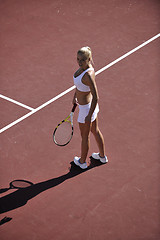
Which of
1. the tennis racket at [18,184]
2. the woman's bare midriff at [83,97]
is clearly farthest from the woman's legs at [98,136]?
the tennis racket at [18,184]

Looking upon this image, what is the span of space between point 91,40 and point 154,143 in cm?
426

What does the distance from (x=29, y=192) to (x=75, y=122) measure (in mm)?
2072

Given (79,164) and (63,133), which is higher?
(63,133)

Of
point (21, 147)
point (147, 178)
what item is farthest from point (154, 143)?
point (21, 147)

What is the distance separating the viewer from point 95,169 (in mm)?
8422

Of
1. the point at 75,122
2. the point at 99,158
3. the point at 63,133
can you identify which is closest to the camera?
the point at 63,133

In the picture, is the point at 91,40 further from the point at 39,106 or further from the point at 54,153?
the point at 54,153

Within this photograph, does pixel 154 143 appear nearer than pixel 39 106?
Yes

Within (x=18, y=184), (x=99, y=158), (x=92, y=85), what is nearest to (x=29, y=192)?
(x=18, y=184)

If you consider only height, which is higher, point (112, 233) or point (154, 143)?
point (154, 143)

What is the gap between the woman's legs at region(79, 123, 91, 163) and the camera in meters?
7.96

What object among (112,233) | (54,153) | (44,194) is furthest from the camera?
(54,153)

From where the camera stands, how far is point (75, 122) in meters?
9.52

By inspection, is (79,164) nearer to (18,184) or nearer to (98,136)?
(98,136)
